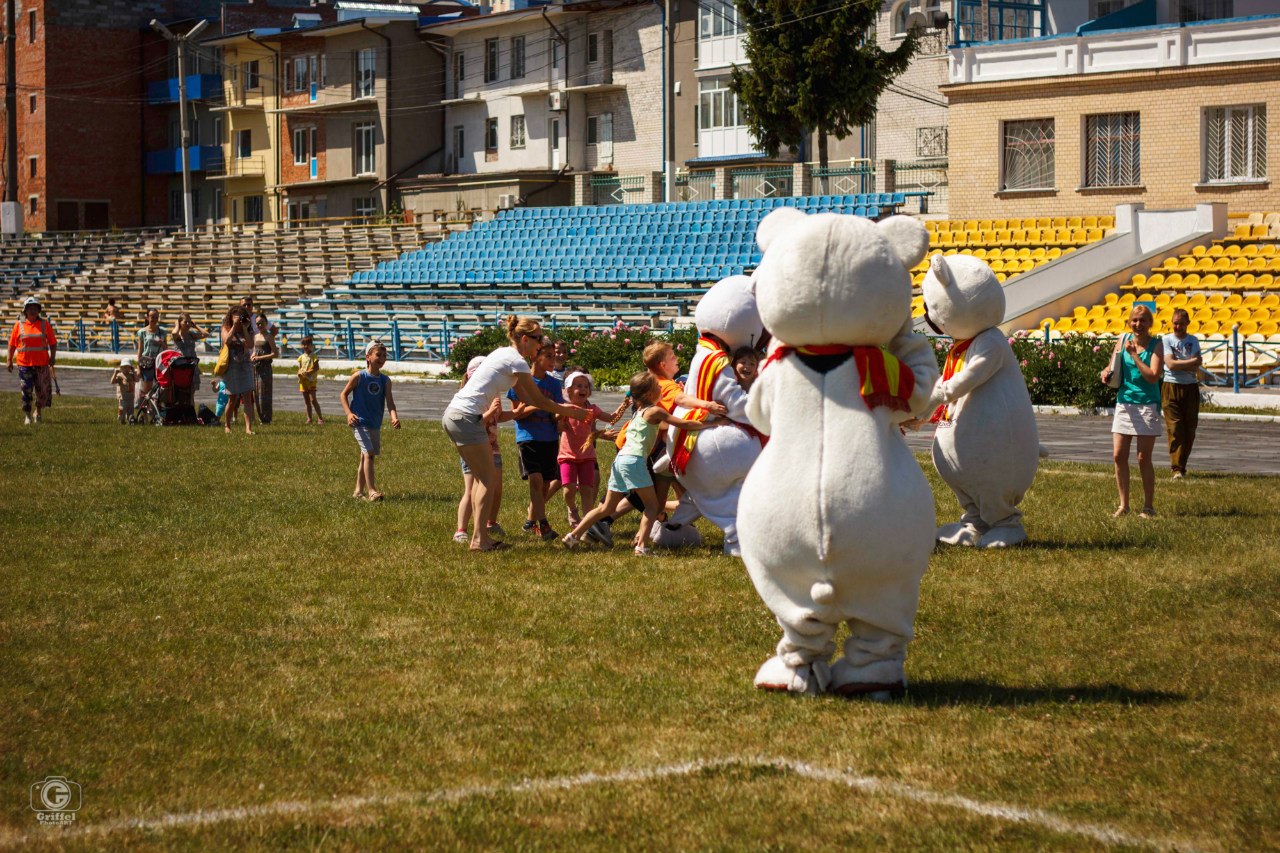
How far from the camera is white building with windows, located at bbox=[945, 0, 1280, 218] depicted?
33.8 meters

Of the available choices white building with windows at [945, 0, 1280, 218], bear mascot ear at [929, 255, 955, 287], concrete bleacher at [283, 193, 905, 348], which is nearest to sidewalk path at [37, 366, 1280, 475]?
bear mascot ear at [929, 255, 955, 287]

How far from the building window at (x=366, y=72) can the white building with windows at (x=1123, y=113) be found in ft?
104

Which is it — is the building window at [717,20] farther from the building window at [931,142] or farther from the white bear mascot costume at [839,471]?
the white bear mascot costume at [839,471]

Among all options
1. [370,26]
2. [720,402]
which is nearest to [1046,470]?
[720,402]

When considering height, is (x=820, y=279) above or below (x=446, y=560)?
above

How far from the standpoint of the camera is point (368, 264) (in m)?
49.2

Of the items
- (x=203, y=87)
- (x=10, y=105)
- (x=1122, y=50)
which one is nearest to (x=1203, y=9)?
(x=1122, y=50)

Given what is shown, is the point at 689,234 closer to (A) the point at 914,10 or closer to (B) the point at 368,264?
(A) the point at 914,10

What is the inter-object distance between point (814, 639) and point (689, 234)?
115ft

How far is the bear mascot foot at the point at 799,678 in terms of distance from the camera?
25.0 feet

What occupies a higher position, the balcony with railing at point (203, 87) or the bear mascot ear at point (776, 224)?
the balcony with railing at point (203, 87)

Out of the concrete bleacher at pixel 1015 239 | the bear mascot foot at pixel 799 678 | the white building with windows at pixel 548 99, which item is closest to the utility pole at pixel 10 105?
the white building with windows at pixel 548 99

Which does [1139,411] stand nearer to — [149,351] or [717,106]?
[149,351]

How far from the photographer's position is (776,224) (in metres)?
8.10
